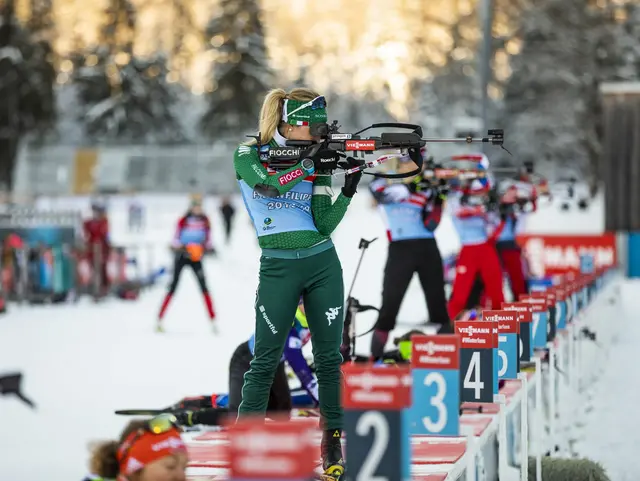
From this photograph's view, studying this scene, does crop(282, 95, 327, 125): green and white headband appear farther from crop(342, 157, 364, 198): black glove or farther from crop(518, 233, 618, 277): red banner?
crop(518, 233, 618, 277): red banner

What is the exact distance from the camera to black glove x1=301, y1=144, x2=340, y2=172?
5.15 m

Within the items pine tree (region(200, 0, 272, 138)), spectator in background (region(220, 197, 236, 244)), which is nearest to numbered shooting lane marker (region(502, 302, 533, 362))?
spectator in background (region(220, 197, 236, 244))

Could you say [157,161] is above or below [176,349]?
above

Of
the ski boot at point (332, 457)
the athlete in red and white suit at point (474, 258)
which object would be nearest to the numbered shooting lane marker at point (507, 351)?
the ski boot at point (332, 457)

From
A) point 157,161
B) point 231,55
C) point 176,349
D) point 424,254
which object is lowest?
point 176,349

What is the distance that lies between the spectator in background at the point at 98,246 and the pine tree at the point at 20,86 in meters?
40.8

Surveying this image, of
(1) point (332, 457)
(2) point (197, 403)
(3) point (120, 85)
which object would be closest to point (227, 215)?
(2) point (197, 403)

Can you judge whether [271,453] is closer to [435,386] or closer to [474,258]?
[435,386]

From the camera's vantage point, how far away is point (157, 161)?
56.1 m

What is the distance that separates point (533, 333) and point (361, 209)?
129 feet

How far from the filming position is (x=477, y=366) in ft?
17.6

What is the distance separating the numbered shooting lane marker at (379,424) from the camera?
3.35 meters

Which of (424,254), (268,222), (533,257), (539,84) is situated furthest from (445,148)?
(268,222)

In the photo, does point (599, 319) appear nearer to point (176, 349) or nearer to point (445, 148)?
point (176, 349)
